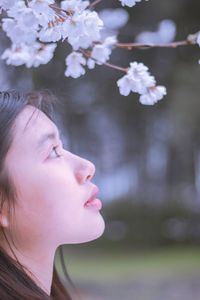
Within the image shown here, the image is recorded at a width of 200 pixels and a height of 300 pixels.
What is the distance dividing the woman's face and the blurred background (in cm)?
485

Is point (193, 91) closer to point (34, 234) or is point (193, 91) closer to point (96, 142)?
point (96, 142)

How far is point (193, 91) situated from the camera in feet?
27.7

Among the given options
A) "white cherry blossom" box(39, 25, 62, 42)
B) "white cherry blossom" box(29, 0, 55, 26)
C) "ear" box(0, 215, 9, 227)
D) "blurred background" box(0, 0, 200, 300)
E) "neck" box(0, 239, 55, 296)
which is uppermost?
"blurred background" box(0, 0, 200, 300)

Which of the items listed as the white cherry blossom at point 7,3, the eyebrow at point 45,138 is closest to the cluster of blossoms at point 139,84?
the eyebrow at point 45,138

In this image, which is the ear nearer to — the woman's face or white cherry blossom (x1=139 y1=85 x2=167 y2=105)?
the woman's face

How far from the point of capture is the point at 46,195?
3.87 feet

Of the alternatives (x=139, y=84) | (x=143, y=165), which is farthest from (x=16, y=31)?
(x=143, y=165)

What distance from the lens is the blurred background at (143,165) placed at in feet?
23.4

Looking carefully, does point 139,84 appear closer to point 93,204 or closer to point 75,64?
point 75,64

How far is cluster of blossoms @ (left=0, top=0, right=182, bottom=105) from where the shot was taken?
1.14 m

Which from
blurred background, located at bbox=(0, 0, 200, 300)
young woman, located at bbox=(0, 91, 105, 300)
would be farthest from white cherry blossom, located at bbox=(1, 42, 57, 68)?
blurred background, located at bbox=(0, 0, 200, 300)

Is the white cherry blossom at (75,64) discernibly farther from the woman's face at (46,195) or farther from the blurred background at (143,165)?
the blurred background at (143,165)

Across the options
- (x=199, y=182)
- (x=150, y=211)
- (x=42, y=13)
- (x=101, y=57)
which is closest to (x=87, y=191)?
(x=42, y=13)

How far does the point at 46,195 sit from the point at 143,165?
10210 mm
